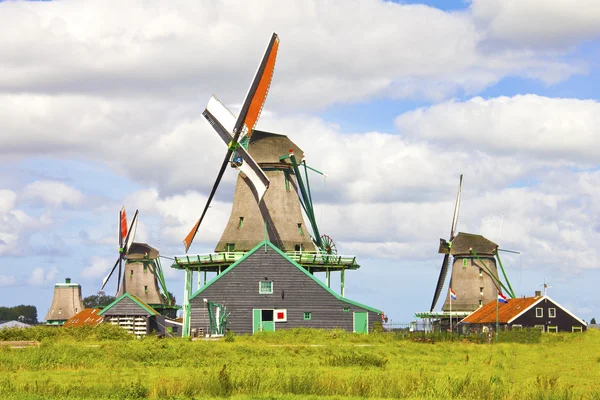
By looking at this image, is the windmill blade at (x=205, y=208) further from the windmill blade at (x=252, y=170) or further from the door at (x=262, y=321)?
the door at (x=262, y=321)

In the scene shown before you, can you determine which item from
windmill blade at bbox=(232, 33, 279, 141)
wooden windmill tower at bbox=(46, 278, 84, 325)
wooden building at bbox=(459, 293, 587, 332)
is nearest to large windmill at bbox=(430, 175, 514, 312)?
wooden building at bbox=(459, 293, 587, 332)

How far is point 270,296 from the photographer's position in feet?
168

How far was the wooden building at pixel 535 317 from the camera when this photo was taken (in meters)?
66.4

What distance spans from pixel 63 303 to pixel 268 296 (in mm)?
57555

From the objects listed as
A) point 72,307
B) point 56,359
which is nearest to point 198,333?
point 56,359

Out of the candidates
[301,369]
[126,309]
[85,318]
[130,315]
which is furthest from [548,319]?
[301,369]

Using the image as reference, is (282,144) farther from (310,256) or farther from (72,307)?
(72,307)

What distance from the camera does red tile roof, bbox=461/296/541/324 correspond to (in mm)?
66938

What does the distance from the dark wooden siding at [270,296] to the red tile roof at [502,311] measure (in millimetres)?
20023

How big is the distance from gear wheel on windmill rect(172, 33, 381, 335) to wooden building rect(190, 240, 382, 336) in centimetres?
6

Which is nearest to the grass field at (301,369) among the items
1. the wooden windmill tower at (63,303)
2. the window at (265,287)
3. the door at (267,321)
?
the door at (267,321)

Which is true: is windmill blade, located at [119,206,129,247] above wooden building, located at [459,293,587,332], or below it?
above

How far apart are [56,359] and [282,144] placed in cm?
2640

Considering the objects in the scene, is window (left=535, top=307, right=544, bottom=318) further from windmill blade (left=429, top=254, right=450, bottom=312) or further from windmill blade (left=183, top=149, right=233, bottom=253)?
windmill blade (left=183, top=149, right=233, bottom=253)
